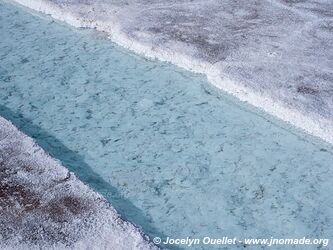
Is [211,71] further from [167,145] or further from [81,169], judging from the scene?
[81,169]

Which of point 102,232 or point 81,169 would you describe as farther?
point 81,169

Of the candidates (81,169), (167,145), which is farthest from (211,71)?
(81,169)

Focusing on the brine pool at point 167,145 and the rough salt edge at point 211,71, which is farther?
the rough salt edge at point 211,71

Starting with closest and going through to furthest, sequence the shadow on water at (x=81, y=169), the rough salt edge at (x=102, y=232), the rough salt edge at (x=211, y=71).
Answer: the rough salt edge at (x=102, y=232) < the shadow on water at (x=81, y=169) < the rough salt edge at (x=211, y=71)

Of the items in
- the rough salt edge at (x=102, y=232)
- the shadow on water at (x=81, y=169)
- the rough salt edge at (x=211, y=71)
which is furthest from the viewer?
the rough salt edge at (x=211, y=71)

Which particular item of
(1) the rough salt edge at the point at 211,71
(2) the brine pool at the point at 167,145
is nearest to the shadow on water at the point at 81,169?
(2) the brine pool at the point at 167,145

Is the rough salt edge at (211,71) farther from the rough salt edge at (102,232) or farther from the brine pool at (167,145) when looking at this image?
the rough salt edge at (102,232)

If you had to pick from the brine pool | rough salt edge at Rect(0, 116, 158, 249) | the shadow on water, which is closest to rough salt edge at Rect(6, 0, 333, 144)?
the brine pool

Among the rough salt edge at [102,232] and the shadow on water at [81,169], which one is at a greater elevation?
the rough salt edge at [102,232]
